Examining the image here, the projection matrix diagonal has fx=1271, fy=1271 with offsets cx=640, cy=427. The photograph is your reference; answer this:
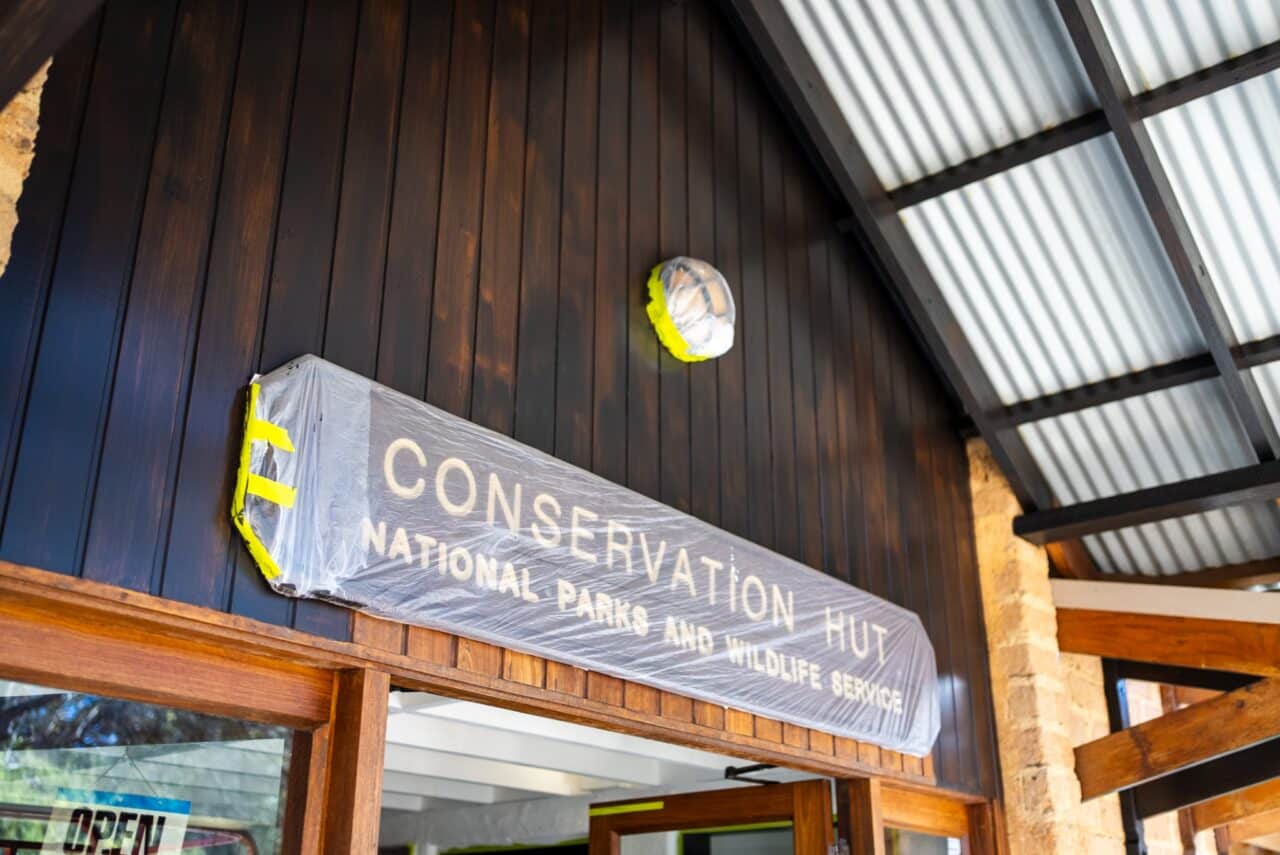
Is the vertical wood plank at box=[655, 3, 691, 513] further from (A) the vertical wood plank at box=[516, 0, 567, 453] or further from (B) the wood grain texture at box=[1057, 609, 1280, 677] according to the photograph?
(B) the wood grain texture at box=[1057, 609, 1280, 677]


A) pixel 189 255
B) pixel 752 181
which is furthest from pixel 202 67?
pixel 752 181

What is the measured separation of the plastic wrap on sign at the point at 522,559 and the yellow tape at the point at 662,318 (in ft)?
1.91

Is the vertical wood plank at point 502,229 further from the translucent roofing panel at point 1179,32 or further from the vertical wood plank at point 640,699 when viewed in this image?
the translucent roofing panel at point 1179,32

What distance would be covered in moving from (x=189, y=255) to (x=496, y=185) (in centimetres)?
107

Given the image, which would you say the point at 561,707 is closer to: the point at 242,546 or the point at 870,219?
the point at 242,546

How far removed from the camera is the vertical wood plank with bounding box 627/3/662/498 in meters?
3.79

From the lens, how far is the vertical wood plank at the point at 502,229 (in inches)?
131

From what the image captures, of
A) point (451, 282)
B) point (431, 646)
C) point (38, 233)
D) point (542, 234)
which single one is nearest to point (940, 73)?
point (542, 234)

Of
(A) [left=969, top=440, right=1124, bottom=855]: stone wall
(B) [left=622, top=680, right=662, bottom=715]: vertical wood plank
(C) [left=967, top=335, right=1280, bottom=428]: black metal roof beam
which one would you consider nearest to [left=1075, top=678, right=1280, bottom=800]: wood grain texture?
(A) [left=969, top=440, right=1124, bottom=855]: stone wall

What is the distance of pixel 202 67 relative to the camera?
9.21 feet

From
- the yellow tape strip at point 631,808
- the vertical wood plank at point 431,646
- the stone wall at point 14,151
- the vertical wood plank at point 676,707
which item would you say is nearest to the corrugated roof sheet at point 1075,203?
the yellow tape strip at point 631,808

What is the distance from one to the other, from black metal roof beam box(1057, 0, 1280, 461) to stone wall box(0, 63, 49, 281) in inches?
124

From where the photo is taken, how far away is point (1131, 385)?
17.1 feet

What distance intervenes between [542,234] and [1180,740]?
11.0ft
